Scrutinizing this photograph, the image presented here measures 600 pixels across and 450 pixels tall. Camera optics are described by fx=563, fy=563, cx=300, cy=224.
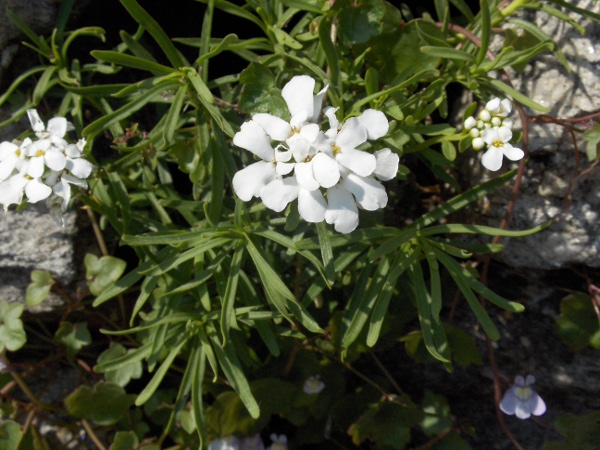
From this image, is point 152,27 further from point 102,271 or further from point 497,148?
point 497,148

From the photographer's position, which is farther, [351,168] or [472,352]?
[472,352]

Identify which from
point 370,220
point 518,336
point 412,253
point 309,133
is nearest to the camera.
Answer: point 309,133

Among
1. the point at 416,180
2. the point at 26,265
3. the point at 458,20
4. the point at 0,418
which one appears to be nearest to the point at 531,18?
the point at 458,20

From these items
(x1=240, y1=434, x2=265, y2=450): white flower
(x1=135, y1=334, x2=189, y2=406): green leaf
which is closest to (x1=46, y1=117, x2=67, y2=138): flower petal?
(x1=135, y1=334, x2=189, y2=406): green leaf

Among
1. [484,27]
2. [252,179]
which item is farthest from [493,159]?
[252,179]

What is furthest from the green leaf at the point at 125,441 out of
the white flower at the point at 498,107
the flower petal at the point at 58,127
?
the white flower at the point at 498,107

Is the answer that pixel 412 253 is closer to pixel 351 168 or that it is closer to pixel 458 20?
pixel 351 168

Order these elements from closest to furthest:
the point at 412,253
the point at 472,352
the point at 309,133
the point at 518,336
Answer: the point at 309,133, the point at 412,253, the point at 472,352, the point at 518,336
